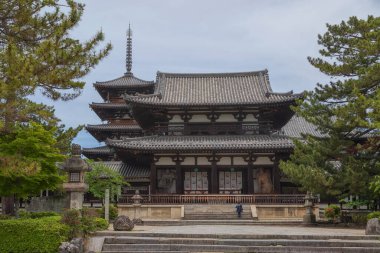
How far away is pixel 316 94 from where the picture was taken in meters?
26.6

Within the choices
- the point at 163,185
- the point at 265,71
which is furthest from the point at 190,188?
the point at 265,71

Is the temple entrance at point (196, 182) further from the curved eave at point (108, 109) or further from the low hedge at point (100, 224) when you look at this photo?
the low hedge at point (100, 224)

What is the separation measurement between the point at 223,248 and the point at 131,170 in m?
21.2

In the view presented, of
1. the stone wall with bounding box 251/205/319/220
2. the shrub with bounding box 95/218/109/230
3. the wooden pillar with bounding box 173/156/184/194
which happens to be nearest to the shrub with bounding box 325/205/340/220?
the stone wall with bounding box 251/205/319/220

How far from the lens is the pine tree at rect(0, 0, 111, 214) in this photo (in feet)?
47.3

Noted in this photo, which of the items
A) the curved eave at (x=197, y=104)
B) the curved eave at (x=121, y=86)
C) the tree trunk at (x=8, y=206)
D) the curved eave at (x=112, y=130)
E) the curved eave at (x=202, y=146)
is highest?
the curved eave at (x=121, y=86)

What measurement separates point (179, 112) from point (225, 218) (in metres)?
9.98

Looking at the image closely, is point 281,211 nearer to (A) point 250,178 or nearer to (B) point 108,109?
(A) point 250,178

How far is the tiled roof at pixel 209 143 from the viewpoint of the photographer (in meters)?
33.0

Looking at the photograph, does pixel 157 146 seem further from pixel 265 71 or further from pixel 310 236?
pixel 310 236

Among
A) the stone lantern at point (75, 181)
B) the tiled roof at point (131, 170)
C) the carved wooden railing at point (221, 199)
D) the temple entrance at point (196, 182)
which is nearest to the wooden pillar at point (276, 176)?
the carved wooden railing at point (221, 199)

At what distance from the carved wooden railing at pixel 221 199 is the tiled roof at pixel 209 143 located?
11.1ft

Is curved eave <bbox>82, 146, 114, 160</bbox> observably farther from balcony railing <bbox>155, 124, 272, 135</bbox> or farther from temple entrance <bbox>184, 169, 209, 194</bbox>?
temple entrance <bbox>184, 169, 209, 194</bbox>

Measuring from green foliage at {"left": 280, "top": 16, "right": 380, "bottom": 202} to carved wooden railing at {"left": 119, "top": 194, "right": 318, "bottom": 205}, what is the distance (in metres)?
6.37
